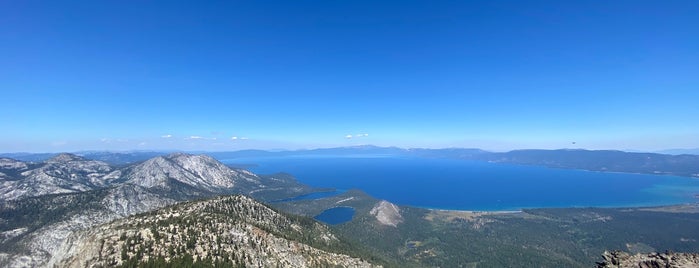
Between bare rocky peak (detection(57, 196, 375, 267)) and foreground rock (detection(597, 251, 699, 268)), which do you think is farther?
bare rocky peak (detection(57, 196, 375, 267))

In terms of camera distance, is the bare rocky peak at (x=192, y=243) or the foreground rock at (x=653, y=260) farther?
the bare rocky peak at (x=192, y=243)

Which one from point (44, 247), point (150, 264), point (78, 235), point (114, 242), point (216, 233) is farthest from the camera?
point (44, 247)

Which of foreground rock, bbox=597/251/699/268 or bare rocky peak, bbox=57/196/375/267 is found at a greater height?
foreground rock, bbox=597/251/699/268

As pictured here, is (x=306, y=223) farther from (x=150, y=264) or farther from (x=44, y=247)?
(x=44, y=247)

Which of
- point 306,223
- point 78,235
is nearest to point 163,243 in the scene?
point 78,235

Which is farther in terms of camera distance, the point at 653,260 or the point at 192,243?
the point at 192,243

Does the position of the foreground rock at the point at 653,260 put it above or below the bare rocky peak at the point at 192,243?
above

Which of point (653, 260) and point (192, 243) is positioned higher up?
point (653, 260)

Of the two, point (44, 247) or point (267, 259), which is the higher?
point (267, 259)
